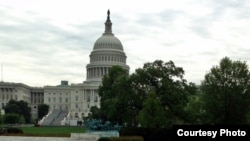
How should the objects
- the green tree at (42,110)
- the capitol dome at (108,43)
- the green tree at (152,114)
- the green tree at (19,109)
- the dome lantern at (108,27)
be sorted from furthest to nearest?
the dome lantern at (108,27) → the green tree at (42,110) → the capitol dome at (108,43) → the green tree at (19,109) → the green tree at (152,114)

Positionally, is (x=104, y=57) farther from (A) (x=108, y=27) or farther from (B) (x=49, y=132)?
(B) (x=49, y=132)

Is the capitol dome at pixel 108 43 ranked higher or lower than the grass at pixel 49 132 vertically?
higher

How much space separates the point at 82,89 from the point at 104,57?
48.5ft

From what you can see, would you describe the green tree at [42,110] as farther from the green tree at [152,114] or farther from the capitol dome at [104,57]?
the green tree at [152,114]

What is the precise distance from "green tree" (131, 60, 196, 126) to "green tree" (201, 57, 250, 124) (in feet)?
18.4

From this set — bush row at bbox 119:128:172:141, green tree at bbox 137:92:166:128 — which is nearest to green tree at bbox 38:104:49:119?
green tree at bbox 137:92:166:128

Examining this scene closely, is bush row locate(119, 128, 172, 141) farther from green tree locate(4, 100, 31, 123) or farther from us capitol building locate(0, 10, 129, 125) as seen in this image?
us capitol building locate(0, 10, 129, 125)

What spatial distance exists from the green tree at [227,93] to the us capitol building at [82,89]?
9794 centimetres

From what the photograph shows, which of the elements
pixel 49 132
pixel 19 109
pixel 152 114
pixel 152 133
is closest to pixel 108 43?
pixel 19 109

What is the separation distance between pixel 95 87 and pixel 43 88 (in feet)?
103

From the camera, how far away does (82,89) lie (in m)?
167

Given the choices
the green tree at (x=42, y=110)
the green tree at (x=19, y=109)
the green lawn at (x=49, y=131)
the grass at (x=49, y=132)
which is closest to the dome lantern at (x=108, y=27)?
the green tree at (x=42, y=110)

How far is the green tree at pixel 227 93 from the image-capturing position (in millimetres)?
43000

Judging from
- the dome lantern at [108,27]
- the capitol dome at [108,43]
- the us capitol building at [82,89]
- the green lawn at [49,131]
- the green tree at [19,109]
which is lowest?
the green lawn at [49,131]
